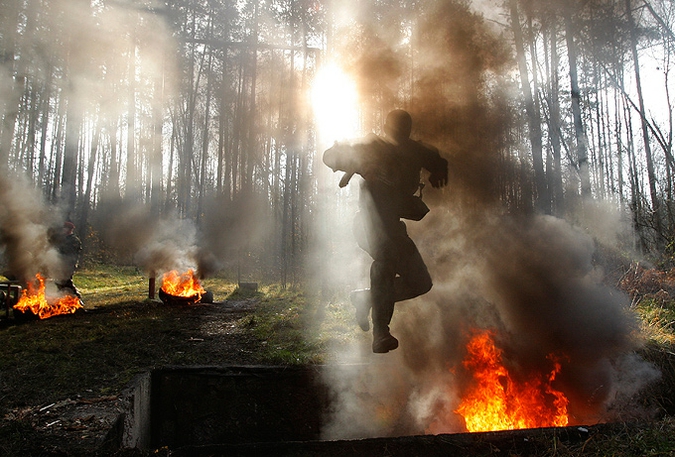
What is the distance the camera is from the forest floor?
315cm

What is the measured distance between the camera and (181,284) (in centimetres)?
1236

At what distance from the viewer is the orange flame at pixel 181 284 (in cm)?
1196

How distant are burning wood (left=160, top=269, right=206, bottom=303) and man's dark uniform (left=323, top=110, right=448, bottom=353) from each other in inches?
348

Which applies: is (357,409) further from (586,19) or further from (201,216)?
(201,216)

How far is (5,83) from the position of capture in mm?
16672

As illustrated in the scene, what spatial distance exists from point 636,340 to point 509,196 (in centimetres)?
316

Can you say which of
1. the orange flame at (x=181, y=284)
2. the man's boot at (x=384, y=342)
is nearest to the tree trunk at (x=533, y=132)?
the man's boot at (x=384, y=342)

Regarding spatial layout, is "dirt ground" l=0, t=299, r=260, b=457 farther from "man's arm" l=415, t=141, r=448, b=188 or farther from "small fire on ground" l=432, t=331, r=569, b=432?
"man's arm" l=415, t=141, r=448, b=188

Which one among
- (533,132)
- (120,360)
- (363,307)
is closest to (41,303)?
(120,360)

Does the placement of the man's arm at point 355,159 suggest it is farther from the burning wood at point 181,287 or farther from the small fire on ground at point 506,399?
the burning wood at point 181,287

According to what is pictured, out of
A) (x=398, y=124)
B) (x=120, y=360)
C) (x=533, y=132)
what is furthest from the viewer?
(x=533, y=132)

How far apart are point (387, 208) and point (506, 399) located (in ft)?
8.46

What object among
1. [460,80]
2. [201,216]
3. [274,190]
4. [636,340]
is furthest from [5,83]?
[636,340]

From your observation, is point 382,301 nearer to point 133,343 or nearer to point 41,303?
point 133,343
